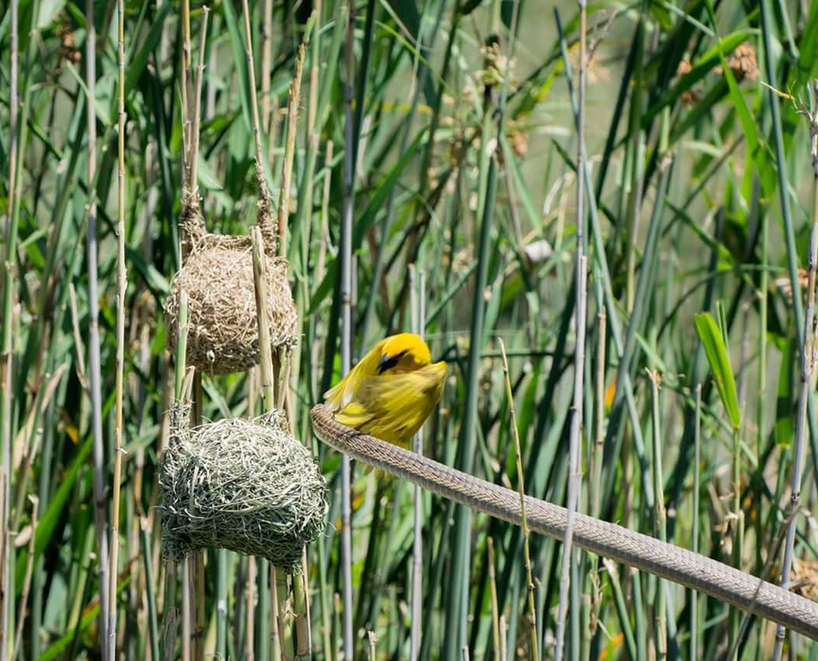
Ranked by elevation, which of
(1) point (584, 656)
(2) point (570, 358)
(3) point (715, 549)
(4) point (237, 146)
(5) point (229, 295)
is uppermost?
(4) point (237, 146)

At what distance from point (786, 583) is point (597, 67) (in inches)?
55.1

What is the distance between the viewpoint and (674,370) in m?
2.10

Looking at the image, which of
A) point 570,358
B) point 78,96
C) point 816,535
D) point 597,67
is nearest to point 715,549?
point 816,535

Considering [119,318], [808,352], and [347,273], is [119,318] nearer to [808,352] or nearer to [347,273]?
[347,273]

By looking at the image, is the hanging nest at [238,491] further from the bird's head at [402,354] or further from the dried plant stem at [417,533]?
the dried plant stem at [417,533]

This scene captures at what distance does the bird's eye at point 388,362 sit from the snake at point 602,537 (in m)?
0.09

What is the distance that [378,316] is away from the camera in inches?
89.7

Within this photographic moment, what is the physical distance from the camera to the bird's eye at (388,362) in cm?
133

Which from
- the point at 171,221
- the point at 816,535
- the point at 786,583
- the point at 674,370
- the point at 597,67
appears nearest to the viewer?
the point at 786,583

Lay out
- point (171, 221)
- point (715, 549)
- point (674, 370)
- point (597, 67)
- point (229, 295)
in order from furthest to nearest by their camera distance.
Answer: point (597, 67) → point (674, 370) → point (715, 549) → point (171, 221) → point (229, 295)

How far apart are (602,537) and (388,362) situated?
1.21 feet

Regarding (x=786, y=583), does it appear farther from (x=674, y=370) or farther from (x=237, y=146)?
(x=237, y=146)

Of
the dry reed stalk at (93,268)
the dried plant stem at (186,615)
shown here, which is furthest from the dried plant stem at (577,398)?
the dry reed stalk at (93,268)

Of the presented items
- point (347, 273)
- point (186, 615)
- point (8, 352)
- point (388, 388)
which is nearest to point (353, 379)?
point (388, 388)
